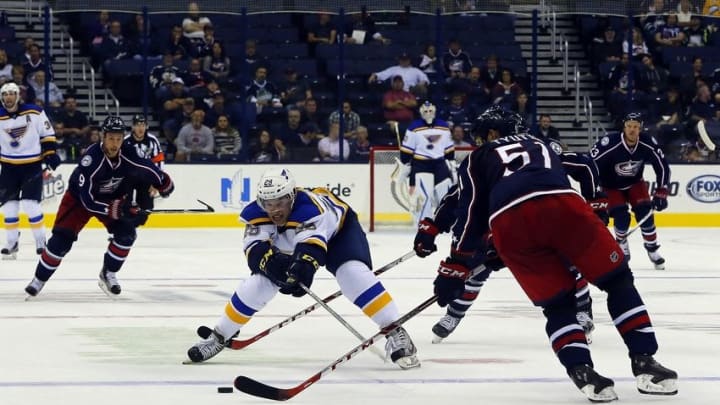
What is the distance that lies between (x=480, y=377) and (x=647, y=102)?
1150cm

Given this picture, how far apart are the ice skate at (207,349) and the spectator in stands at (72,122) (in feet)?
31.0

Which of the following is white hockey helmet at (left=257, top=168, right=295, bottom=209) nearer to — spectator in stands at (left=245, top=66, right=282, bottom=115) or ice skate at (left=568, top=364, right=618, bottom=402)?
ice skate at (left=568, top=364, right=618, bottom=402)

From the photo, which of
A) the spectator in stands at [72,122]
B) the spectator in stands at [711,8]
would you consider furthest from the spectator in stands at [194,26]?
the spectator in stands at [711,8]

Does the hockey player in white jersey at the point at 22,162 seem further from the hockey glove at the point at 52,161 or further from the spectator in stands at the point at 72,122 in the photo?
the spectator in stands at the point at 72,122

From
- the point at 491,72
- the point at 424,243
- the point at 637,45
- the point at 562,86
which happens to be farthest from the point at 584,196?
the point at 637,45

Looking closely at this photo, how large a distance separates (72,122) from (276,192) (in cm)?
995

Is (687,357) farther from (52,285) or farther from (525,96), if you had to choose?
(525,96)

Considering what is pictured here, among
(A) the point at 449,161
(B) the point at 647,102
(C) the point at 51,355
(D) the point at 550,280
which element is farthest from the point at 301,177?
(D) the point at 550,280

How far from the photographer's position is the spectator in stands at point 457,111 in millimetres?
16344

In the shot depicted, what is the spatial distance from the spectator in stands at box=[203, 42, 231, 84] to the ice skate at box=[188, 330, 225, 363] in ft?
33.3

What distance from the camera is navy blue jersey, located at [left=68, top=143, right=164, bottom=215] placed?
8562 millimetres

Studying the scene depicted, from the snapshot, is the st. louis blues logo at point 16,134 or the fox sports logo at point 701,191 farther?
the fox sports logo at point 701,191

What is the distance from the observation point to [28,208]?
39.4 feet

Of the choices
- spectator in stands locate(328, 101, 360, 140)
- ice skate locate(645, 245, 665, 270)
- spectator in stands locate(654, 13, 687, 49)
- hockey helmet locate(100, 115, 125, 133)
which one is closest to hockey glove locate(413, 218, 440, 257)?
hockey helmet locate(100, 115, 125, 133)
